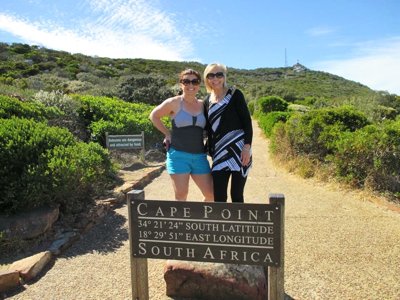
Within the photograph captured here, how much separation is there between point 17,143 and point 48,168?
53 cm

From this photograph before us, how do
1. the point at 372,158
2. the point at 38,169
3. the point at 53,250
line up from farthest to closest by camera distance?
the point at 372,158 < the point at 38,169 < the point at 53,250

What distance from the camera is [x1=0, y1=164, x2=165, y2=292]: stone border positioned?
3773 millimetres

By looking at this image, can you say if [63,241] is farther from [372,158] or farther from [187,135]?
[372,158]

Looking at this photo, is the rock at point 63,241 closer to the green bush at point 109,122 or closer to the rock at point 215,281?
the rock at point 215,281

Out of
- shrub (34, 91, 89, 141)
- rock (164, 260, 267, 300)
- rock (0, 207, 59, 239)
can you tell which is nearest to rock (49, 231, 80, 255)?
rock (0, 207, 59, 239)

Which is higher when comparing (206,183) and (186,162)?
(186,162)

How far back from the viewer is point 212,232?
9.03 ft

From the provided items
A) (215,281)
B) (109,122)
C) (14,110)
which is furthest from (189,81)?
(109,122)

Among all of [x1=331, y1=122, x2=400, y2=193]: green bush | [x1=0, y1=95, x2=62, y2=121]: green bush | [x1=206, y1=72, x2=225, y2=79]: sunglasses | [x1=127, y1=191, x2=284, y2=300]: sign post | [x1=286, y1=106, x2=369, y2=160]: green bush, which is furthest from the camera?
[x1=286, y1=106, x2=369, y2=160]: green bush

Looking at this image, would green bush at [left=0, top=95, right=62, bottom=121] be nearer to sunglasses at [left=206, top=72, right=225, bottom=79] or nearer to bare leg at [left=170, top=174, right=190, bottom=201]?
bare leg at [left=170, top=174, right=190, bottom=201]

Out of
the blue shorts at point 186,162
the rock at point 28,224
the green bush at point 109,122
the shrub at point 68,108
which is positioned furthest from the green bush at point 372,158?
the shrub at point 68,108

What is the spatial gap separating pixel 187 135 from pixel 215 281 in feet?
4.08

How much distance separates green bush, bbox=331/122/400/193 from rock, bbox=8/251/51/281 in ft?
15.8

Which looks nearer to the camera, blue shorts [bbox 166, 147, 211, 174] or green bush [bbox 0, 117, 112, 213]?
blue shorts [bbox 166, 147, 211, 174]
